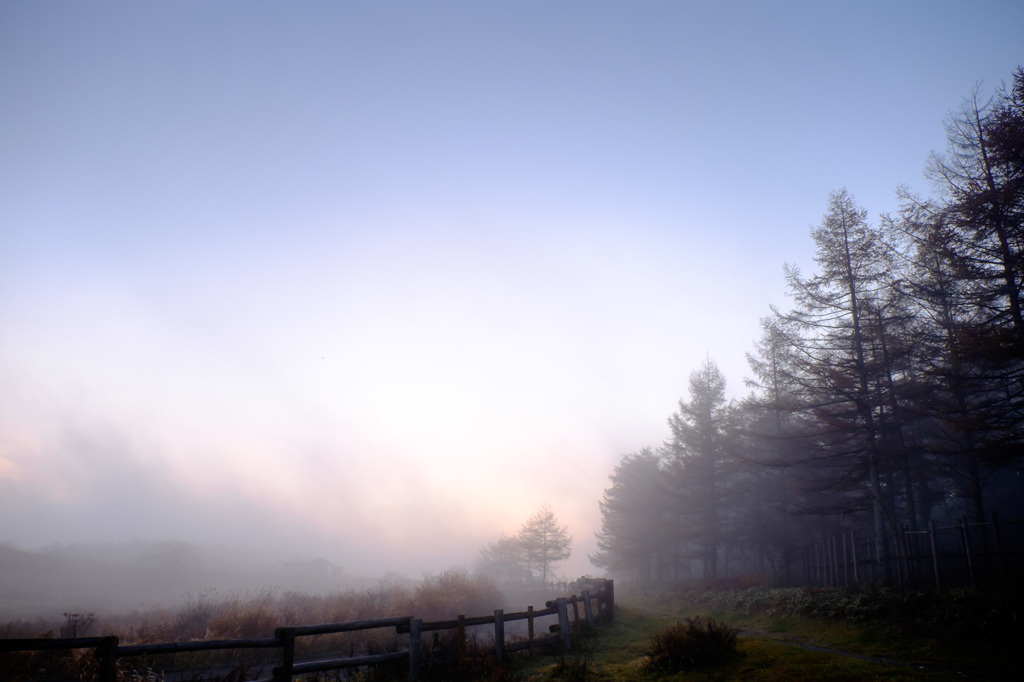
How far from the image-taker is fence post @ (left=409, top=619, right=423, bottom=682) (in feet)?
38.2

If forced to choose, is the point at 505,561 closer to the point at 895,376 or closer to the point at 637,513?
the point at 637,513

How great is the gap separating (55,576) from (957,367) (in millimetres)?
80561

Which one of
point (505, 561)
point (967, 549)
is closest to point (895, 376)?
point (967, 549)

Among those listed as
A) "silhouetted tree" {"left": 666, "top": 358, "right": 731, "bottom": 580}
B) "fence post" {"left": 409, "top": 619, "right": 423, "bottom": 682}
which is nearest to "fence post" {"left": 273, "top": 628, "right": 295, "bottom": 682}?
"fence post" {"left": 409, "top": 619, "right": 423, "bottom": 682}

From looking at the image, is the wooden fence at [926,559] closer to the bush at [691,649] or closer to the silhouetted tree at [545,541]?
the bush at [691,649]

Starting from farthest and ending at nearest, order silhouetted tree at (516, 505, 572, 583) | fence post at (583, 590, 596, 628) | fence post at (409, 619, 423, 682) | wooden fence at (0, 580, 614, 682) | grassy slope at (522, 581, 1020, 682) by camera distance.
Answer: silhouetted tree at (516, 505, 572, 583), fence post at (583, 590, 596, 628), fence post at (409, 619, 423, 682), grassy slope at (522, 581, 1020, 682), wooden fence at (0, 580, 614, 682)

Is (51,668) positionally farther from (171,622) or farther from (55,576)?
(55,576)

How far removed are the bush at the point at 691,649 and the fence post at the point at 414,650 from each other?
563 cm

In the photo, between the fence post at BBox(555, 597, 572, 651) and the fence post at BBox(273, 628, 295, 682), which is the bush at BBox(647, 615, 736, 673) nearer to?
the fence post at BBox(555, 597, 572, 651)

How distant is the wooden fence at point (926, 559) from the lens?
650 inches

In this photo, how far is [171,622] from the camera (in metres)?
22.6

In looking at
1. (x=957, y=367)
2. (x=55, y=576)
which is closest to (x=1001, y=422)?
(x=957, y=367)

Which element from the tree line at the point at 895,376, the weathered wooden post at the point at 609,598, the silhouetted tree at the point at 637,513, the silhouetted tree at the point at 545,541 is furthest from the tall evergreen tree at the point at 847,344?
the silhouetted tree at the point at 545,541

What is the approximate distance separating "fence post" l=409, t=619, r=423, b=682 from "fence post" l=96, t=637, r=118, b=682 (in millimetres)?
5756
